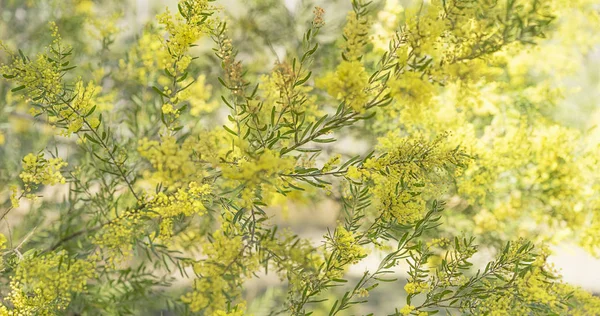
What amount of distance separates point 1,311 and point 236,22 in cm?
150

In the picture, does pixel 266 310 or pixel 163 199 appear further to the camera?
pixel 266 310

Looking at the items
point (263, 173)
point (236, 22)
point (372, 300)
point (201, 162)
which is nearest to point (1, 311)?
point (201, 162)

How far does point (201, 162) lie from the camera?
0.94 meters

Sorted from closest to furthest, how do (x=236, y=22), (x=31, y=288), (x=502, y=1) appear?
(x=31, y=288), (x=502, y=1), (x=236, y=22)

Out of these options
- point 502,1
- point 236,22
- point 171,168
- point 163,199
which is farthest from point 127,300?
point 502,1

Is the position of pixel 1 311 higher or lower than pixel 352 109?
lower

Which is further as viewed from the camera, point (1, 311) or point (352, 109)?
point (1, 311)

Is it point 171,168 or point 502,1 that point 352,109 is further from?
point 502,1

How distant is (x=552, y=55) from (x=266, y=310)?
1505mm

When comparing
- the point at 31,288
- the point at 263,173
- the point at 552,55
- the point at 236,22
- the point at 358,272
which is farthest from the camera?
the point at 358,272

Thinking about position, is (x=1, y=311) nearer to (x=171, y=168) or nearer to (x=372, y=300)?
(x=171, y=168)

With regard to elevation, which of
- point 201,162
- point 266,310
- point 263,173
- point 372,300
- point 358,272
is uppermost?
point 358,272

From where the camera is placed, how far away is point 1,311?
3.27 ft

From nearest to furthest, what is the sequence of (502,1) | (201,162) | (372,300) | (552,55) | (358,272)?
(201,162) → (502,1) → (552,55) → (372,300) → (358,272)
